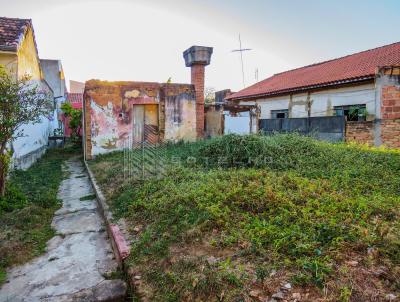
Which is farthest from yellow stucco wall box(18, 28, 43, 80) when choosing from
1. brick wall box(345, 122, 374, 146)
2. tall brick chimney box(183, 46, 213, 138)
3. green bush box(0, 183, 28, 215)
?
brick wall box(345, 122, 374, 146)

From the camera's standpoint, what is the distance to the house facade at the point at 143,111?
37.8 feet

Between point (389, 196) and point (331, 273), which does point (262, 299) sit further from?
point (389, 196)

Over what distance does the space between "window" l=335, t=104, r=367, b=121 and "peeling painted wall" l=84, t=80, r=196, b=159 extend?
6686 millimetres

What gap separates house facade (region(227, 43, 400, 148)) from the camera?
11.5 metres

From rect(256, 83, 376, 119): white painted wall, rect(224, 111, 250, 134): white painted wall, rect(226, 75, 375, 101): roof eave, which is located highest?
rect(226, 75, 375, 101): roof eave

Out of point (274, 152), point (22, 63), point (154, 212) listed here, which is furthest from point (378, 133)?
point (22, 63)

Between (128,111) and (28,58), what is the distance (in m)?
3.83

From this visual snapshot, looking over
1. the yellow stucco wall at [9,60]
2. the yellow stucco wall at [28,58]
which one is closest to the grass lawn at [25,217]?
the yellow stucco wall at [9,60]

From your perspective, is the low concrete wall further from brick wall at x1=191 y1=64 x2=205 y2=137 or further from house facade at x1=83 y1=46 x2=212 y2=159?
brick wall at x1=191 y1=64 x2=205 y2=137

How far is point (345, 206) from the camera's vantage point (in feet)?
13.3

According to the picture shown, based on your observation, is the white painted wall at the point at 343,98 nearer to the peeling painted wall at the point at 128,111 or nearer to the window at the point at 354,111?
the window at the point at 354,111

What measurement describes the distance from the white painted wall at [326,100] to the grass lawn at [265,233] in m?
6.78

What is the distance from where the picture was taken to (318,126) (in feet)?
41.4

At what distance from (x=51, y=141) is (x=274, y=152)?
48.2ft
